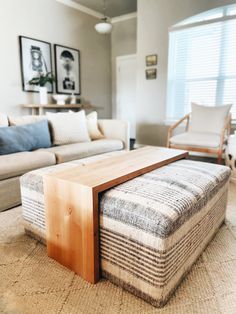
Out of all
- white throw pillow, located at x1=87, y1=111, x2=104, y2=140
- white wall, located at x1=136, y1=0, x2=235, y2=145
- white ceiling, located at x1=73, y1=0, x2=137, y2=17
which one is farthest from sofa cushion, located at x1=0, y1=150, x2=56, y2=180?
white ceiling, located at x1=73, y1=0, x2=137, y2=17

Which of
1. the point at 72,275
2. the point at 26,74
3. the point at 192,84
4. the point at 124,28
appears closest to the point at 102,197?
the point at 72,275

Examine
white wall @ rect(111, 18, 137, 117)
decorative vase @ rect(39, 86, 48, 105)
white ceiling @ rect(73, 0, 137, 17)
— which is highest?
white ceiling @ rect(73, 0, 137, 17)

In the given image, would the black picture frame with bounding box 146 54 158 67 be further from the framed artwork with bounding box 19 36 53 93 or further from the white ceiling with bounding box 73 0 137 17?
the framed artwork with bounding box 19 36 53 93

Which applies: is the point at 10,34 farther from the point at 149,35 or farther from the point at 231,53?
the point at 231,53

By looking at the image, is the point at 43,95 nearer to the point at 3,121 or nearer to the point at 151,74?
the point at 3,121

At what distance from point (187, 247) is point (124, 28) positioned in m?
5.26

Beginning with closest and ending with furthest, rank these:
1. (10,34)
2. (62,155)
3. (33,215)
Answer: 1. (33,215)
2. (62,155)
3. (10,34)

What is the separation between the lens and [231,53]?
343cm

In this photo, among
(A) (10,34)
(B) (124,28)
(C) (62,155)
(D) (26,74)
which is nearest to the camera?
(C) (62,155)

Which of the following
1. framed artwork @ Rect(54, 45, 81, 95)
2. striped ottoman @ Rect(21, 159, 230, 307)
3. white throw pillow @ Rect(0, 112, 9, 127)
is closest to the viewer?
striped ottoman @ Rect(21, 159, 230, 307)

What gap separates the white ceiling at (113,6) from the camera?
448 cm

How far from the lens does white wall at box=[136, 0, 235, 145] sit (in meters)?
3.75

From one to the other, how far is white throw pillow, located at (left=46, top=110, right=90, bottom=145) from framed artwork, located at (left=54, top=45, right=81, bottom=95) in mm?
1979

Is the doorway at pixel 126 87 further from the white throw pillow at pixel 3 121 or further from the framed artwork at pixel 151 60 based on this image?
the white throw pillow at pixel 3 121
